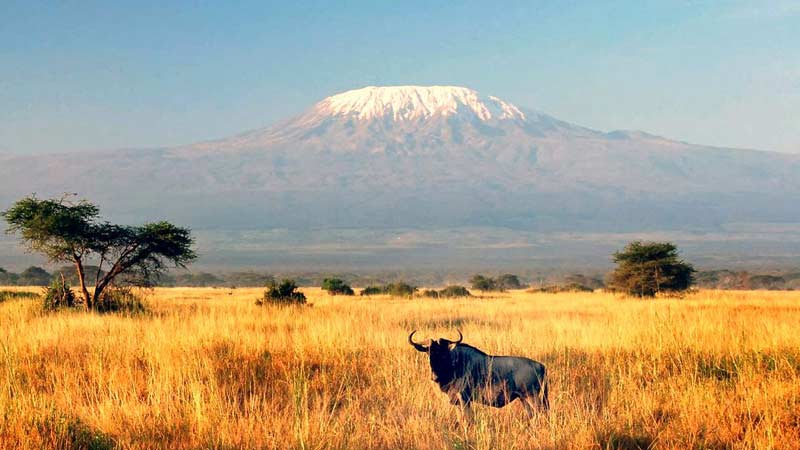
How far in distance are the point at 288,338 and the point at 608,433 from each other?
6.56 metres

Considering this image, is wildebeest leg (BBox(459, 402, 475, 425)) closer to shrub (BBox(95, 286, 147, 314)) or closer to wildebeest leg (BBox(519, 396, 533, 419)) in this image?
wildebeest leg (BBox(519, 396, 533, 419))

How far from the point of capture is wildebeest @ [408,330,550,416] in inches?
288

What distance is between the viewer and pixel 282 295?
24.6 meters

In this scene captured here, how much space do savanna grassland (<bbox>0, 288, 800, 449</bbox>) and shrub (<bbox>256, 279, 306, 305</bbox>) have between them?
30.8ft

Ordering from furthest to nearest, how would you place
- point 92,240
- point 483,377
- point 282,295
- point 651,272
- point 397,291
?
point 397,291 < point 651,272 < point 282,295 < point 92,240 < point 483,377

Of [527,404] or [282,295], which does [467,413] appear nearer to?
[527,404]

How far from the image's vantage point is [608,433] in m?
6.61

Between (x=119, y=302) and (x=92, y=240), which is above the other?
(x=92, y=240)

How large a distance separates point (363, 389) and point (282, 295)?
1613 centimetres

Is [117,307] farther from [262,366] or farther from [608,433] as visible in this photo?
[608,433]

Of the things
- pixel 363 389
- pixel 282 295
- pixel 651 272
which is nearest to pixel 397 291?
pixel 651 272

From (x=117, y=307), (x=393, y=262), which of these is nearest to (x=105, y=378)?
(x=117, y=307)

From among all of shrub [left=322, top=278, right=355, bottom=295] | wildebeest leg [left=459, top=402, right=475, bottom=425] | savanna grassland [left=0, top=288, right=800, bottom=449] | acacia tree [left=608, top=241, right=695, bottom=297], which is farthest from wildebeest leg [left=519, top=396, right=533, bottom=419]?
shrub [left=322, top=278, right=355, bottom=295]

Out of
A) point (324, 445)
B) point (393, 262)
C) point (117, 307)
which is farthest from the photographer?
point (393, 262)
